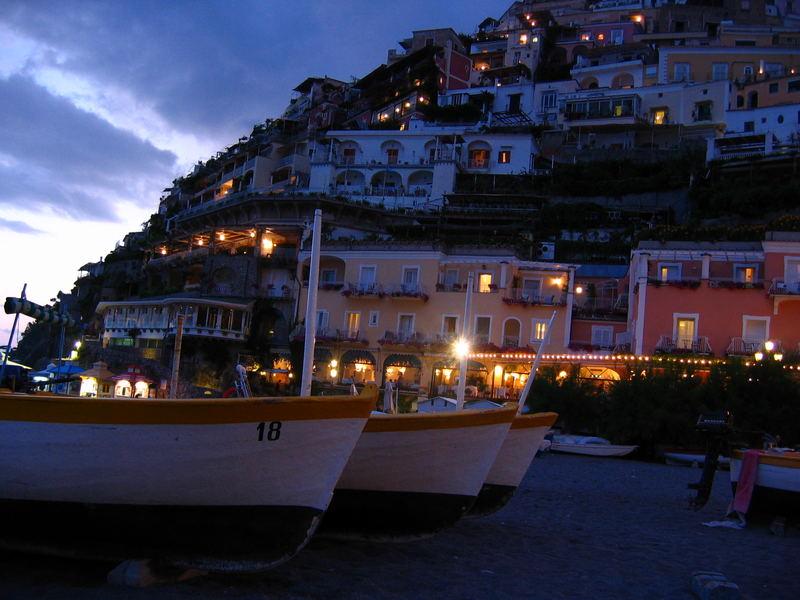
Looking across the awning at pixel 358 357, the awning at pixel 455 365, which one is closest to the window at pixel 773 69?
the awning at pixel 455 365

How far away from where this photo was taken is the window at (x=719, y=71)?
190ft

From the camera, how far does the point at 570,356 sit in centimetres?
3347

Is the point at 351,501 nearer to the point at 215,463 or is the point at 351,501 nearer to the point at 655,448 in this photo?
the point at 215,463

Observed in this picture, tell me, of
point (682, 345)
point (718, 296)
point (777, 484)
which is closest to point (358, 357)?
point (682, 345)

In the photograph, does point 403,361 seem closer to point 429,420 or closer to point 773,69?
point 429,420

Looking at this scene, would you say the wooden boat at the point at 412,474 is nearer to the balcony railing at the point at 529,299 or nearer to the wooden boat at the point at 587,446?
the wooden boat at the point at 587,446

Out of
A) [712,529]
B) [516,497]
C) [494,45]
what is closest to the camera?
[712,529]

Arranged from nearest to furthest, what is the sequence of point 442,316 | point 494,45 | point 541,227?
1. point 442,316
2. point 541,227
3. point 494,45

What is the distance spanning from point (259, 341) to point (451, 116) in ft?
94.2

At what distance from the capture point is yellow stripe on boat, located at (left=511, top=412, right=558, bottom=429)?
12.6 metres

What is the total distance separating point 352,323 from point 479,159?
22329mm

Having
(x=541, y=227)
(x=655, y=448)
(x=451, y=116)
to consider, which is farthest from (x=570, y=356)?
(x=451, y=116)

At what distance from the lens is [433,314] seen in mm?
39125

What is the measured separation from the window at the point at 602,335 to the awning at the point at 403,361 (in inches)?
369
